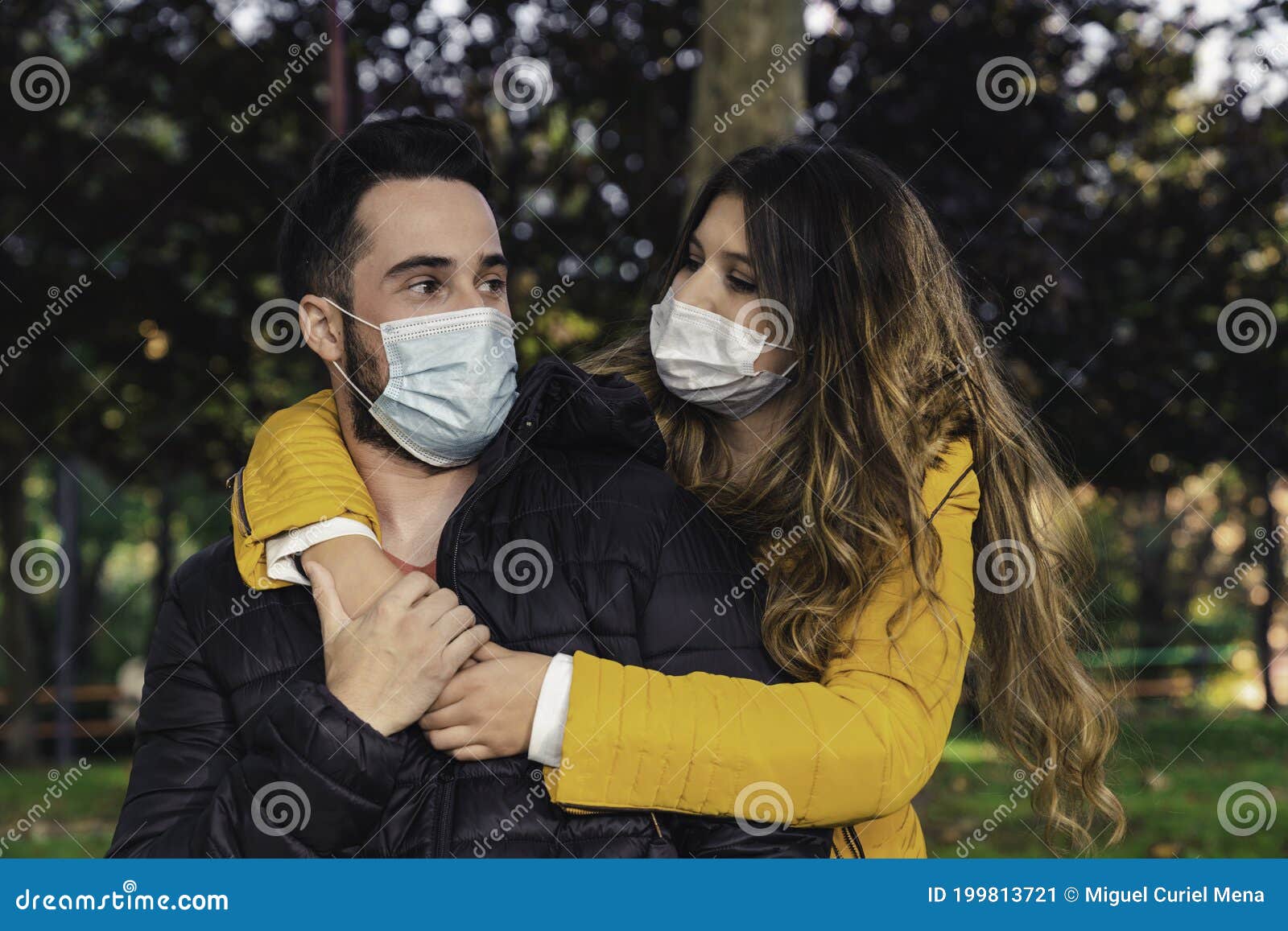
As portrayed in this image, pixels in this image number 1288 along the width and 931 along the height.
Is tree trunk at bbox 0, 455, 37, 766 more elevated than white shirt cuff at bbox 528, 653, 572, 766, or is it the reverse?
white shirt cuff at bbox 528, 653, 572, 766

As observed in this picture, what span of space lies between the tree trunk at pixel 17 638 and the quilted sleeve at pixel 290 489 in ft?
38.1

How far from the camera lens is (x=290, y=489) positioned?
2.62m

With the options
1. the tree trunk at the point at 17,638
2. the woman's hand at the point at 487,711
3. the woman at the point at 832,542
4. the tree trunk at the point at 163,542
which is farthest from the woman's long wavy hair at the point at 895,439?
the tree trunk at the point at 163,542

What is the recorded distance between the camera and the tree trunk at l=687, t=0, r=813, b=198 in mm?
6016

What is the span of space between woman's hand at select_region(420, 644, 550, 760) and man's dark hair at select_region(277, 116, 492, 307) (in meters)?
1.06

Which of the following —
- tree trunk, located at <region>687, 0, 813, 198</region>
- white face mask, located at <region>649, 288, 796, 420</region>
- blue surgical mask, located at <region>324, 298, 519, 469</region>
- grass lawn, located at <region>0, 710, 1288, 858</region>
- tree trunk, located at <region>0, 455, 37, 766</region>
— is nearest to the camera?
blue surgical mask, located at <region>324, 298, 519, 469</region>

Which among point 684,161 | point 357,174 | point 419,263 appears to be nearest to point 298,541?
point 419,263

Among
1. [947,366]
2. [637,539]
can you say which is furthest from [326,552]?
[947,366]

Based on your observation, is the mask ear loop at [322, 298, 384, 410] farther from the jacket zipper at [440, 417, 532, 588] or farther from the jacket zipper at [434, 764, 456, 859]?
the jacket zipper at [434, 764, 456, 859]

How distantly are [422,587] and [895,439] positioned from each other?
116 cm

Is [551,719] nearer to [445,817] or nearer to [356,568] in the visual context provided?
[445,817]

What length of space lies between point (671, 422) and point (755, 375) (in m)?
0.33

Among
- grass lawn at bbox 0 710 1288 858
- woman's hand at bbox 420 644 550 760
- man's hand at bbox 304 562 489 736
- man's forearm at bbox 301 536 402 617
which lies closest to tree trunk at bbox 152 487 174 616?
grass lawn at bbox 0 710 1288 858
